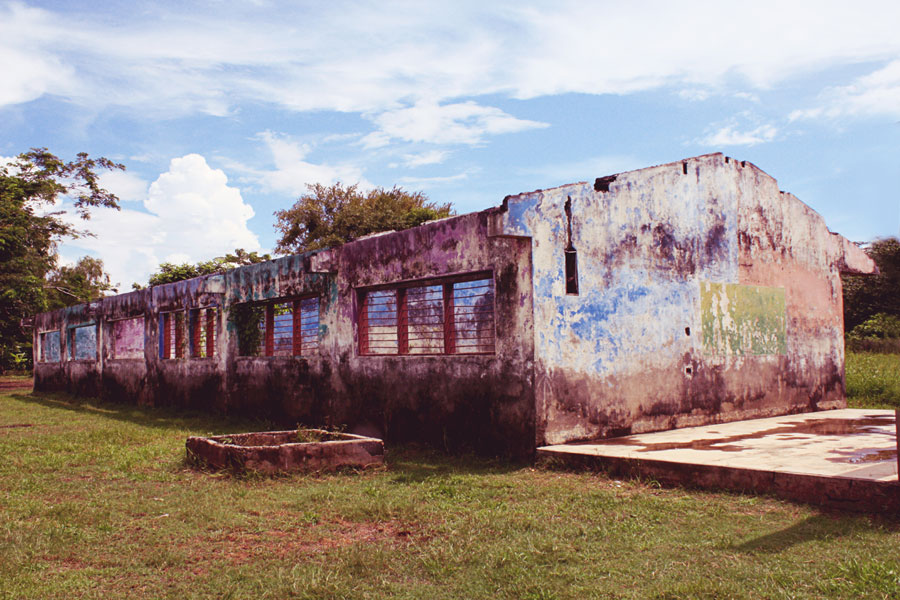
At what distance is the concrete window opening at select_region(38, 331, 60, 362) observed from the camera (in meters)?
24.9

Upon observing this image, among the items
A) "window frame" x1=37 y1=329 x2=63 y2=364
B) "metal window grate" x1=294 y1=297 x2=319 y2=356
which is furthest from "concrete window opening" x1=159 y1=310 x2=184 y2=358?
"window frame" x1=37 y1=329 x2=63 y2=364

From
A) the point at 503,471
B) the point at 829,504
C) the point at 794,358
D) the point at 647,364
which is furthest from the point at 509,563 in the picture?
the point at 794,358

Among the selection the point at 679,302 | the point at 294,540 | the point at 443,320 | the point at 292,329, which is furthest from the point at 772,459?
the point at 292,329

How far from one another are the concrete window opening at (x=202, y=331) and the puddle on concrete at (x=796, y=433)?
9.68 meters

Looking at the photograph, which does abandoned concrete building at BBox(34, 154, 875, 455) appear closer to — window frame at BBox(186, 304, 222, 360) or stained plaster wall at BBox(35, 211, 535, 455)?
stained plaster wall at BBox(35, 211, 535, 455)

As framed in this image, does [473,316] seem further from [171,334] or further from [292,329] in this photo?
[171,334]

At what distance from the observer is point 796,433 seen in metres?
9.32

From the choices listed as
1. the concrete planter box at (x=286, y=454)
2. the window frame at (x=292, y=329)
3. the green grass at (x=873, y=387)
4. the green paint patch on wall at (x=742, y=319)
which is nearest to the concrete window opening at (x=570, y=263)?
the green paint patch on wall at (x=742, y=319)

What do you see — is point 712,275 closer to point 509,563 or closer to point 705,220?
point 705,220

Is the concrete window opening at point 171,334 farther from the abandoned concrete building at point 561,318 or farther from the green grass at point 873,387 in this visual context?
the green grass at point 873,387

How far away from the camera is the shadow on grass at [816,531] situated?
486 centimetres

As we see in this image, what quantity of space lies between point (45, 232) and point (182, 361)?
1486 centimetres

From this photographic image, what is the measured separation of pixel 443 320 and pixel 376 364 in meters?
1.48

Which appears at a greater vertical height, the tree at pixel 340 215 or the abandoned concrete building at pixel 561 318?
the tree at pixel 340 215
